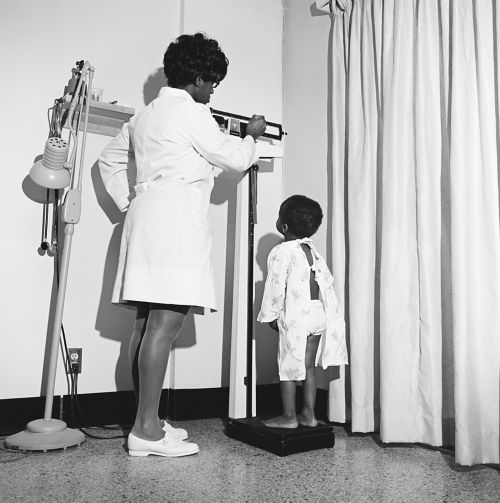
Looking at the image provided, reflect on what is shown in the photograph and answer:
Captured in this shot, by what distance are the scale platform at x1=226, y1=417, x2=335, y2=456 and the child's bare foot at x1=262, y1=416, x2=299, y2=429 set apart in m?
0.02

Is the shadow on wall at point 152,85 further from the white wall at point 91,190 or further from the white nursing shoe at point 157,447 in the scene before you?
the white nursing shoe at point 157,447

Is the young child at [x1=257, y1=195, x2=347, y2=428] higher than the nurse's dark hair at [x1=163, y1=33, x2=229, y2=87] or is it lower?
lower

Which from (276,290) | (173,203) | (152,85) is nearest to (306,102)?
(152,85)

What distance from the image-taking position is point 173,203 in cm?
207

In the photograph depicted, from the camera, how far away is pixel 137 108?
9.32ft

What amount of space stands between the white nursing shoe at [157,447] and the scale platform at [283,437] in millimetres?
294

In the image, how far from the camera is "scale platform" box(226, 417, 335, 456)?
7.00 ft

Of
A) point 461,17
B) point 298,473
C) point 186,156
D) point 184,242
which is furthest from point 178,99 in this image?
point 298,473

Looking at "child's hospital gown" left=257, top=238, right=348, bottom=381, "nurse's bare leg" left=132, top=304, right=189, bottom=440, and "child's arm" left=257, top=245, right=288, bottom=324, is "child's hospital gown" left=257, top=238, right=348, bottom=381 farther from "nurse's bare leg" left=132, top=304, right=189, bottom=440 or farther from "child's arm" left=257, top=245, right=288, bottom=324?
"nurse's bare leg" left=132, top=304, right=189, bottom=440

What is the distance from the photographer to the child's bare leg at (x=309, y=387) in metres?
2.32

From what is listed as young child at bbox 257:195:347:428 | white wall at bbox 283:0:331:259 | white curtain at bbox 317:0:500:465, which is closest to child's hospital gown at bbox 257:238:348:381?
young child at bbox 257:195:347:428

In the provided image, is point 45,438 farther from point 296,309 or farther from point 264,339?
point 264,339

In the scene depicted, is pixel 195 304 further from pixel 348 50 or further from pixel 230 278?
pixel 348 50

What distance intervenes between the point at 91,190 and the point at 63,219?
431 mm
